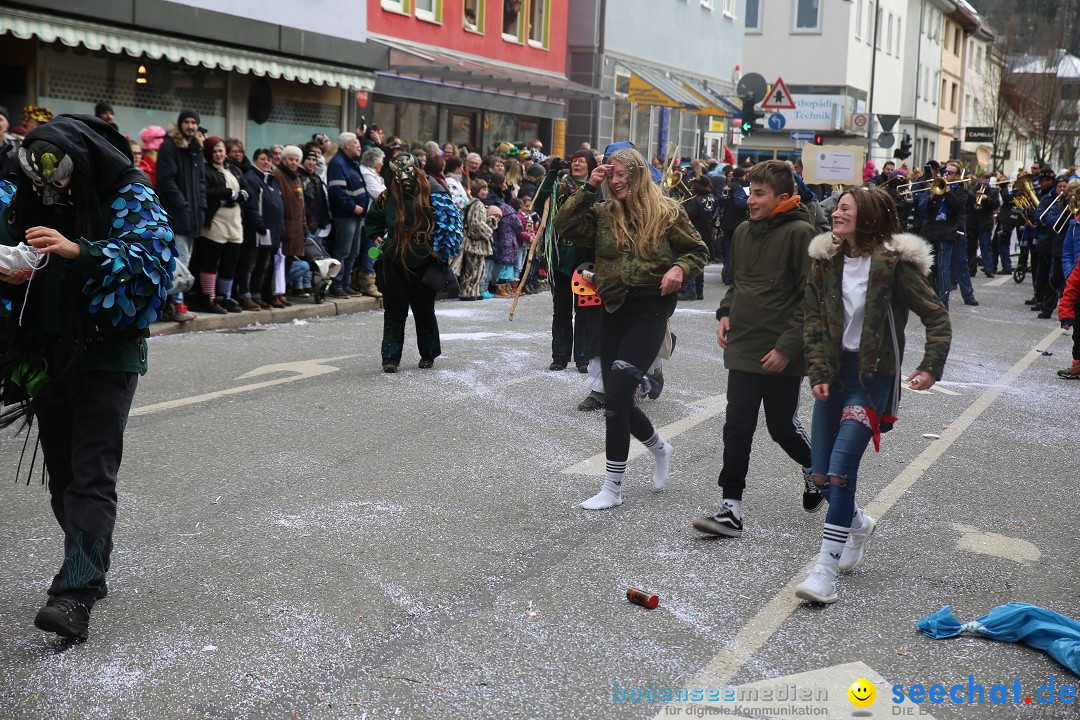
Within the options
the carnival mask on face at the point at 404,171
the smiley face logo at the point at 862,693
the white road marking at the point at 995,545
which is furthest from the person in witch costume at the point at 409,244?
the smiley face logo at the point at 862,693

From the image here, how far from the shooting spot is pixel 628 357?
20.7 feet

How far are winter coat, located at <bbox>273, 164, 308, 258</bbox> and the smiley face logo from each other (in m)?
10.3

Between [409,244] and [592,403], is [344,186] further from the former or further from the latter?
[592,403]

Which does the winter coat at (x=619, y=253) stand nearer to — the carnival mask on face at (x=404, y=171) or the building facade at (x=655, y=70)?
the carnival mask on face at (x=404, y=171)

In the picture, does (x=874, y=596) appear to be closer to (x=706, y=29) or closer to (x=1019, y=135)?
(x=706, y=29)

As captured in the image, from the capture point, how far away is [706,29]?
37.8 meters

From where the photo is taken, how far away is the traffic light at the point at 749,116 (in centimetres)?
2872

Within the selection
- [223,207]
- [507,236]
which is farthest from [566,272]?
[507,236]

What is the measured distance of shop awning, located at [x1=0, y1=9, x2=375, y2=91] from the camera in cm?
1361

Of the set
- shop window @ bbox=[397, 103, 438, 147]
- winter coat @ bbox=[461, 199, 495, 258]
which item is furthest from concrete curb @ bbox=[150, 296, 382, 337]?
shop window @ bbox=[397, 103, 438, 147]

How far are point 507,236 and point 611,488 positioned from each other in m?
10.7

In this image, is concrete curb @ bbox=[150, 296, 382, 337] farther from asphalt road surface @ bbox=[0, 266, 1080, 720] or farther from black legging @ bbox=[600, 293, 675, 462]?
black legging @ bbox=[600, 293, 675, 462]

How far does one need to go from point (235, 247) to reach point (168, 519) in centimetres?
741

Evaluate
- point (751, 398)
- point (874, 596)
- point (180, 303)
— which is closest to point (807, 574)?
point (874, 596)
